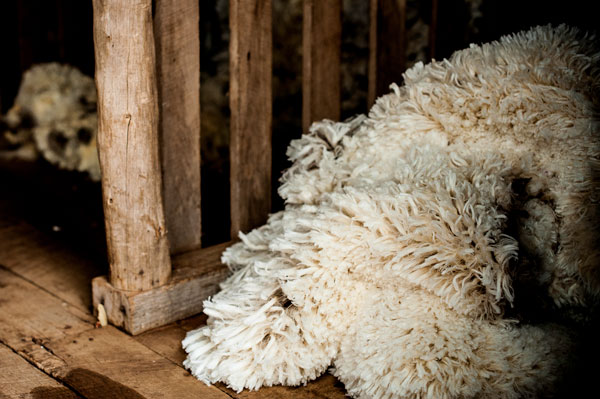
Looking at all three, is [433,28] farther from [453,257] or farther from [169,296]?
[169,296]

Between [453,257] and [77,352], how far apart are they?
0.92m

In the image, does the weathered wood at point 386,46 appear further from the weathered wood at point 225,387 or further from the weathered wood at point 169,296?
the weathered wood at point 225,387

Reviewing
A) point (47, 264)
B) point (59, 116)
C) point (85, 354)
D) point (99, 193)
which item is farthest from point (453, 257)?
point (59, 116)

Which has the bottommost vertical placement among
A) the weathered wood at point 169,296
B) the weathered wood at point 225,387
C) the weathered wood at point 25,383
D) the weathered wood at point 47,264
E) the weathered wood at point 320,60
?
the weathered wood at point 47,264

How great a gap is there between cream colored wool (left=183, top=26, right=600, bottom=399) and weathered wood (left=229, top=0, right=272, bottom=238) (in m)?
0.31

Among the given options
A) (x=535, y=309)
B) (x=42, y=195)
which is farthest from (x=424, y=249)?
(x=42, y=195)

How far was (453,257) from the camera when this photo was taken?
52.9 inches

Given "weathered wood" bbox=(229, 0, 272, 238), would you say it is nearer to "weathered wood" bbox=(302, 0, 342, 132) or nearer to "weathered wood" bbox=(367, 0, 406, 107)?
"weathered wood" bbox=(302, 0, 342, 132)

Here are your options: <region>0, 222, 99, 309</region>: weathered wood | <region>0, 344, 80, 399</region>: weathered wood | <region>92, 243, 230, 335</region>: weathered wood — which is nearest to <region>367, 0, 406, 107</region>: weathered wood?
<region>92, 243, 230, 335</region>: weathered wood

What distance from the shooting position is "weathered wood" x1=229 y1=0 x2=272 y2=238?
177 centimetres

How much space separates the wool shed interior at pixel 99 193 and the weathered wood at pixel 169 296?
0.03ft

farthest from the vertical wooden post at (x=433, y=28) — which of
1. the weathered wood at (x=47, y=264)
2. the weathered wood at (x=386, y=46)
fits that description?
the weathered wood at (x=47, y=264)

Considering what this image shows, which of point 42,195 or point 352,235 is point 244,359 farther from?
point 42,195

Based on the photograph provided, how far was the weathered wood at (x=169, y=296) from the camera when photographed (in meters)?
1.63
